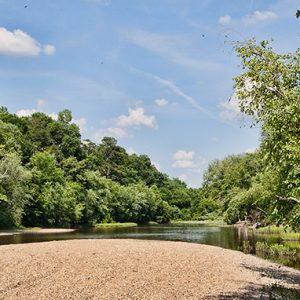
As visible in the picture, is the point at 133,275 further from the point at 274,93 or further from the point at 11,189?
the point at 11,189

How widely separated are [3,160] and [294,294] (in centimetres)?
5452

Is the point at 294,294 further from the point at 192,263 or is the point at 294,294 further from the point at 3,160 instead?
the point at 3,160

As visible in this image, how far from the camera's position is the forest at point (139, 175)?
48.3 ft

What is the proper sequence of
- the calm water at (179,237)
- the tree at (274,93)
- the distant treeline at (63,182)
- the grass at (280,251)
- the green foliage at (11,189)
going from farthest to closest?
1. the distant treeline at (63,182)
2. the green foliage at (11,189)
3. the calm water at (179,237)
4. the grass at (280,251)
5. the tree at (274,93)

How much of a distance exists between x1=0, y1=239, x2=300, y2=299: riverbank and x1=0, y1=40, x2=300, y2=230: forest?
3.67 metres

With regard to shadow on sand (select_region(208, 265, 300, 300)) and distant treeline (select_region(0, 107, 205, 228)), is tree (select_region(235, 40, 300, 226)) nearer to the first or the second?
shadow on sand (select_region(208, 265, 300, 300))

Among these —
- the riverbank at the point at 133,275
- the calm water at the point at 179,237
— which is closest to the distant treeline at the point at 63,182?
the calm water at the point at 179,237

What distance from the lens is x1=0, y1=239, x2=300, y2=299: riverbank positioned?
57.7ft

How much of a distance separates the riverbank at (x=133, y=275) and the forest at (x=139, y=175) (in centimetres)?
367

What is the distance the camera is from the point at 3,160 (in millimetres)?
63969

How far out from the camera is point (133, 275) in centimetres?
2161

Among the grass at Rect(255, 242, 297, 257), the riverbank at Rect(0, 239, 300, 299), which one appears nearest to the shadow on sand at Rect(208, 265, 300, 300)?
the riverbank at Rect(0, 239, 300, 299)

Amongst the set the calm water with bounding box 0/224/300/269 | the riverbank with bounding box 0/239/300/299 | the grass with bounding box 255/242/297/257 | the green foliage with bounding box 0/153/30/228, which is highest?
the green foliage with bounding box 0/153/30/228

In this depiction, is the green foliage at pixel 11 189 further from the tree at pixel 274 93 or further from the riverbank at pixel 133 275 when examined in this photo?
the tree at pixel 274 93
